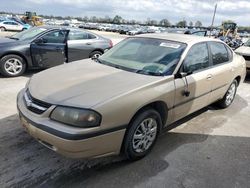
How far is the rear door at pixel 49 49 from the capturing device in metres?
7.11

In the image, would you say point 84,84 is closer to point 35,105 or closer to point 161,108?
point 35,105

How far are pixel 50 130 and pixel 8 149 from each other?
3.59ft

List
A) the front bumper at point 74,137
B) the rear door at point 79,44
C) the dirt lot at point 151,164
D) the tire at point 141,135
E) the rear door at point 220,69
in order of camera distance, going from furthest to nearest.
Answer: the rear door at point 79,44
the rear door at point 220,69
the tire at point 141,135
the dirt lot at point 151,164
the front bumper at point 74,137

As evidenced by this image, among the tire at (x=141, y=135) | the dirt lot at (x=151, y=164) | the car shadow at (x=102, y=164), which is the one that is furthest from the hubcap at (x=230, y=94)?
the tire at (x=141, y=135)

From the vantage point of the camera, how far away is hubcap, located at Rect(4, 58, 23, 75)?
685 centimetres

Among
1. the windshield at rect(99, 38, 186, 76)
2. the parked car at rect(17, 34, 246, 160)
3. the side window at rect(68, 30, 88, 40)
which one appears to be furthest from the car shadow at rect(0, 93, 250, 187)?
the side window at rect(68, 30, 88, 40)

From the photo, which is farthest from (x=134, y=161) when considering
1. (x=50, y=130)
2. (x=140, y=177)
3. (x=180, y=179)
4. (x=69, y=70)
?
(x=69, y=70)

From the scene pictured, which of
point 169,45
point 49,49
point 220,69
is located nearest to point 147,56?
point 169,45

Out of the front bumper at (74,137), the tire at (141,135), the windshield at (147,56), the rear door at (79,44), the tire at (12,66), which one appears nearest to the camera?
the front bumper at (74,137)

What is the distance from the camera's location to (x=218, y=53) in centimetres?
482

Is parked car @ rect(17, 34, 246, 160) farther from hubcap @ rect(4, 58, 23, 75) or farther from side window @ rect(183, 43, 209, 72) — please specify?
hubcap @ rect(4, 58, 23, 75)

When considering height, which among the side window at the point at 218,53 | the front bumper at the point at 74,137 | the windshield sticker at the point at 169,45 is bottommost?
the front bumper at the point at 74,137

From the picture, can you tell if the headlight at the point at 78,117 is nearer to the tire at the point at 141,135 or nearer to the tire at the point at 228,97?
the tire at the point at 141,135

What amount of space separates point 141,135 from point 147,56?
1.26 metres
